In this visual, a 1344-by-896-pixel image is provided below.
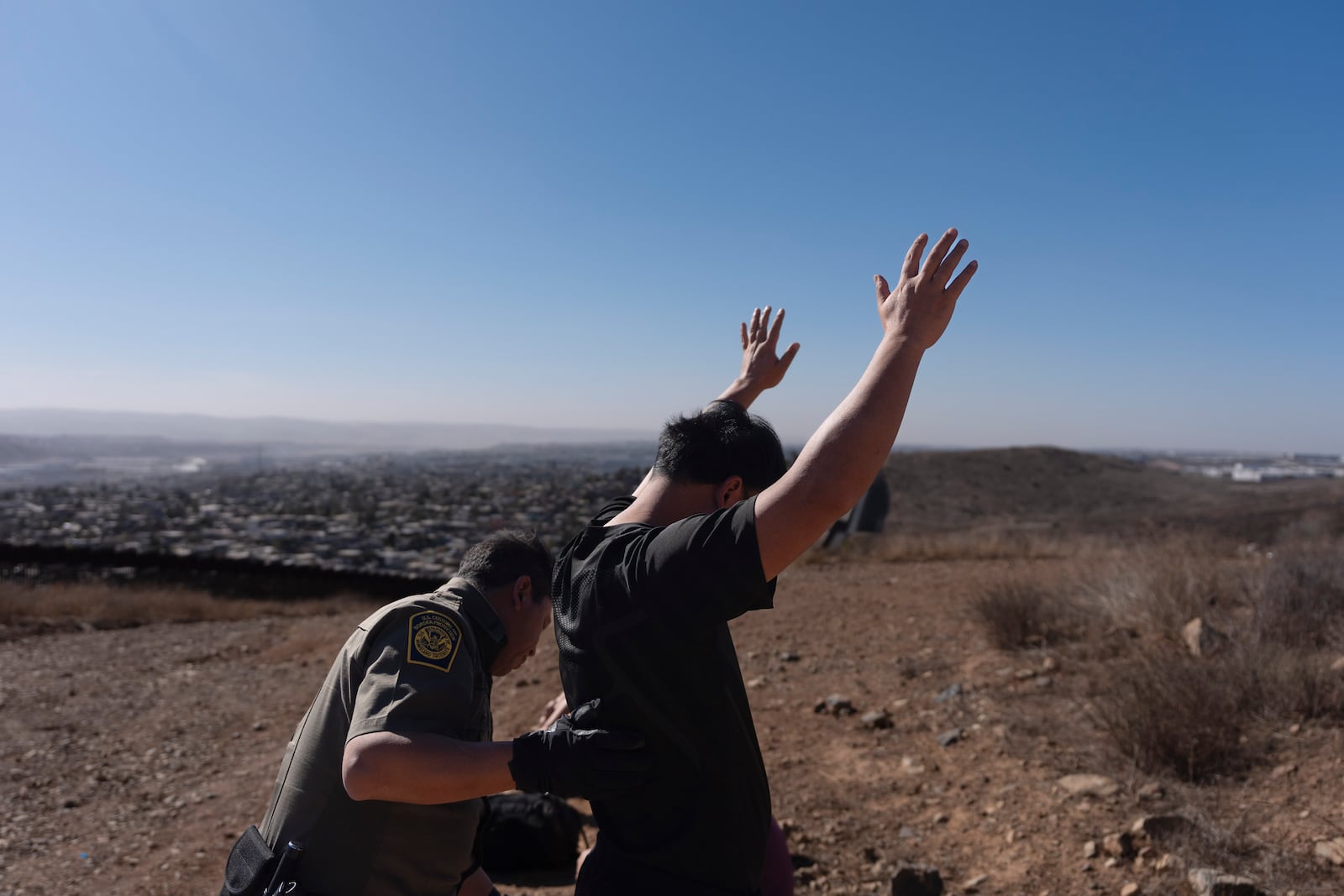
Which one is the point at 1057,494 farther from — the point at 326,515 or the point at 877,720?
the point at 326,515

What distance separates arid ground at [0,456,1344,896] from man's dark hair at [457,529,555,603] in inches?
94.8

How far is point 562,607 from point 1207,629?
5.83 m

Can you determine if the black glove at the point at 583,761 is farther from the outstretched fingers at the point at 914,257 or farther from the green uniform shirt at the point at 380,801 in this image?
the outstretched fingers at the point at 914,257

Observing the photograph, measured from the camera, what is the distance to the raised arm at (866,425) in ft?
4.25

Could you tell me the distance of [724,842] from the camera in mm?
1686

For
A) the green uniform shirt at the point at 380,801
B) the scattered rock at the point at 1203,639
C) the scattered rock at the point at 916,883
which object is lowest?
the scattered rock at the point at 916,883

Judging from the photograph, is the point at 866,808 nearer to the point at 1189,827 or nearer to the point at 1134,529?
the point at 1189,827

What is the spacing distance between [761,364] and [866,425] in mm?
1524

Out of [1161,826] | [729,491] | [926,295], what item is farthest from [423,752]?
[1161,826]

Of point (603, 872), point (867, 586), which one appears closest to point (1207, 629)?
point (867, 586)

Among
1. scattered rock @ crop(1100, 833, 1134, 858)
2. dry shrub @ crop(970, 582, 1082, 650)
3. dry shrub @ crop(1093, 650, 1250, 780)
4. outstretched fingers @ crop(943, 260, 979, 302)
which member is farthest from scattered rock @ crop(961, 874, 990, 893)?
dry shrub @ crop(970, 582, 1082, 650)

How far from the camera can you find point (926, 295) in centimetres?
153

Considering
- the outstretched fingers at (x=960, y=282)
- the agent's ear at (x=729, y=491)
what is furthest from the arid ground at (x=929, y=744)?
the outstretched fingers at (x=960, y=282)

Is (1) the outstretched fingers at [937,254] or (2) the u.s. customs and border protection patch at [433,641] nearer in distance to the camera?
(1) the outstretched fingers at [937,254]
